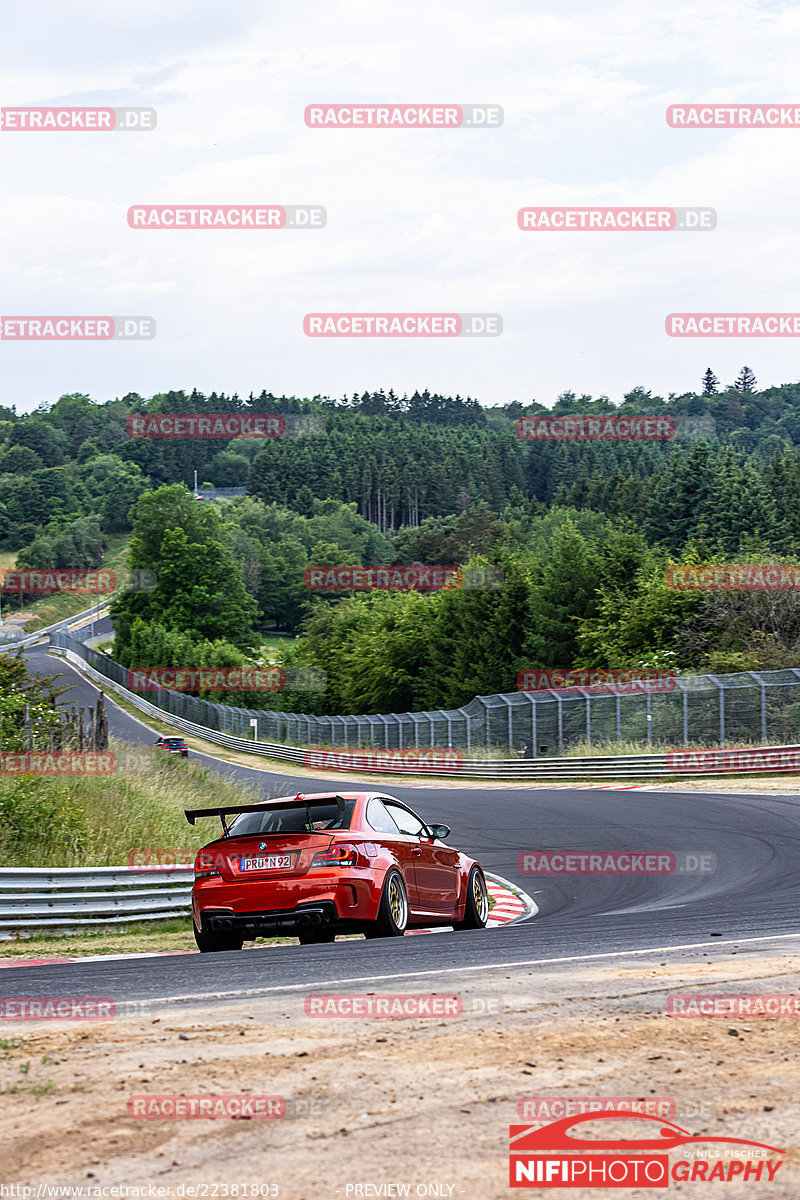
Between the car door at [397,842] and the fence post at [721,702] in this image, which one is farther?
the fence post at [721,702]

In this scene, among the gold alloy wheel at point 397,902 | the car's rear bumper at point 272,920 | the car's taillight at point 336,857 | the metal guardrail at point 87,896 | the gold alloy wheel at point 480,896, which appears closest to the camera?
the car's rear bumper at point 272,920

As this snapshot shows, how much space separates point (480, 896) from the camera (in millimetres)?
12750

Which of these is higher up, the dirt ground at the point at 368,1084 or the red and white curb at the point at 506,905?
the dirt ground at the point at 368,1084

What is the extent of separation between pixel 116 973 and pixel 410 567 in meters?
137

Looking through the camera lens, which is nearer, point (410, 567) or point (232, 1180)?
point (232, 1180)

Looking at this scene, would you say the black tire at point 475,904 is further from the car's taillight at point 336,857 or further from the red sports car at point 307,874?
the car's taillight at point 336,857

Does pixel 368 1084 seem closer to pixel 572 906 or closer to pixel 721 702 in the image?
pixel 572 906

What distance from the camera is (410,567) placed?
146m

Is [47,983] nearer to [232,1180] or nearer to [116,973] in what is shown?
[116,973]

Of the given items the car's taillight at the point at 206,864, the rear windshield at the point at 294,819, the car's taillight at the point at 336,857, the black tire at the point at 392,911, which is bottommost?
the black tire at the point at 392,911

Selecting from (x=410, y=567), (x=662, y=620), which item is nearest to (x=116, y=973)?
(x=662, y=620)

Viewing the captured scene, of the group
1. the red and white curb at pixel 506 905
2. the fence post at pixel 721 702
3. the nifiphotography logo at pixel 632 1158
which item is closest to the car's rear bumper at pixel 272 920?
the red and white curb at pixel 506 905

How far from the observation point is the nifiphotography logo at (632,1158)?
161 inches

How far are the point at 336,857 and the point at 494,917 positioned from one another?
535 centimetres
